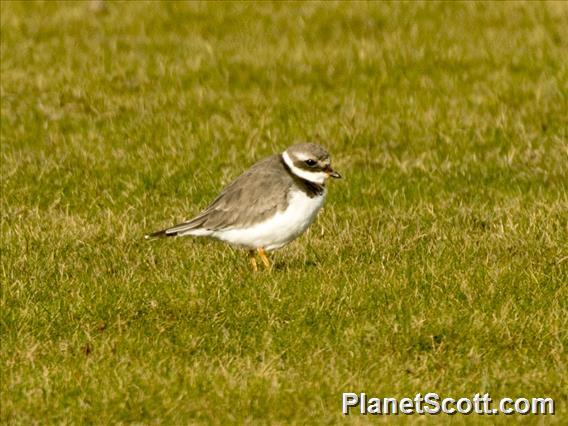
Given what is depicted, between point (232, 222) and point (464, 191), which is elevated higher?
point (232, 222)

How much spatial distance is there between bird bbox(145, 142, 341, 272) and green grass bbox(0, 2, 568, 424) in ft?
1.02

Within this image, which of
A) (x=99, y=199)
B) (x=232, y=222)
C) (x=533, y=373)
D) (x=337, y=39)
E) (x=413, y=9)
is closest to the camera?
(x=533, y=373)

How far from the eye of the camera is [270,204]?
31.5 ft

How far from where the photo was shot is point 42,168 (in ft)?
44.0

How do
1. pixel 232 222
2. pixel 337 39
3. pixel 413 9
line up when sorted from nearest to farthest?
1. pixel 232 222
2. pixel 337 39
3. pixel 413 9

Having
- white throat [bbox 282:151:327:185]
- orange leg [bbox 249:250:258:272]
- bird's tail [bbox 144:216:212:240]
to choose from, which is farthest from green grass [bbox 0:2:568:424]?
white throat [bbox 282:151:327:185]

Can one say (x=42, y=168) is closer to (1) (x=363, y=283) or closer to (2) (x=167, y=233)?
(2) (x=167, y=233)

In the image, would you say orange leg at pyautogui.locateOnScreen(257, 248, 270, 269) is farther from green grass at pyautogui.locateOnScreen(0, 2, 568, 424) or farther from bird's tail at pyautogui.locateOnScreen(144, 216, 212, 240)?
bird's tail at pyautogui.locateOnScreen(144, 216, 212, 240)

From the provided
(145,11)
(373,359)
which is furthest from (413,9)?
(373,359)

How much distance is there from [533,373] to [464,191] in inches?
193

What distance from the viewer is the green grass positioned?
793 cm

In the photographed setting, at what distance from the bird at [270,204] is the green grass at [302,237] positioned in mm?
311

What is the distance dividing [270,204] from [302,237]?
1581 mm

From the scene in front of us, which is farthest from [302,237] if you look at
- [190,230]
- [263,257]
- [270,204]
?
[270,204]
